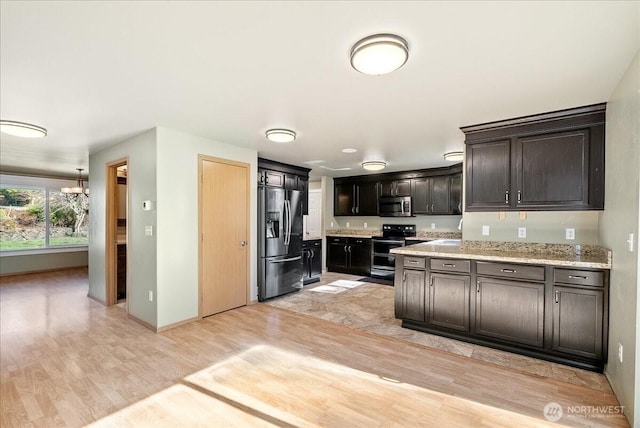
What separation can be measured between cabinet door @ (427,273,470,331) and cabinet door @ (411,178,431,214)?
10.0 feet

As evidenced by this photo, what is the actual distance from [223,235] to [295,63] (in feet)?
9.07

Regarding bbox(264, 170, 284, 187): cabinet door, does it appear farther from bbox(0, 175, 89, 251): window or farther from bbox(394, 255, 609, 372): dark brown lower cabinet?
bbox(0, 175, 89, 251): window

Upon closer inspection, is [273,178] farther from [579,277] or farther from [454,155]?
[579,277]

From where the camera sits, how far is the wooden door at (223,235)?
12.8 feet

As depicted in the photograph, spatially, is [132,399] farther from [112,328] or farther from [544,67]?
[544,67]

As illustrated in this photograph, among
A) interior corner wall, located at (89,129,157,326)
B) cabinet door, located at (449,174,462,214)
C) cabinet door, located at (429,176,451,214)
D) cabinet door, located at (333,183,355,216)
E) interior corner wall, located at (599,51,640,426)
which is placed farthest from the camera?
cabinet door, located at (333,183,355,216)

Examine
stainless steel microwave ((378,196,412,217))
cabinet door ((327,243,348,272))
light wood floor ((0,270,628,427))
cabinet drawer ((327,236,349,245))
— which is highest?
stainless steel microwave ((378,196,412,217))

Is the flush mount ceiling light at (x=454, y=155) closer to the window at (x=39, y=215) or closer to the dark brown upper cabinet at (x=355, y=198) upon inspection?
the dark brown upper cabinet at (x=355, y=198)

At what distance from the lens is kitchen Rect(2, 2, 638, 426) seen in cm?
158

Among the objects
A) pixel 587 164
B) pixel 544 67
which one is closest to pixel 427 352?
pixel 587 164

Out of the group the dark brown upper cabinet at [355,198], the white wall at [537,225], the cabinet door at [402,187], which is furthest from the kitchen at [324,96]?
the dark brown upper cabinet at [355,198]

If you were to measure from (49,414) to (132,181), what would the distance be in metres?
2.57

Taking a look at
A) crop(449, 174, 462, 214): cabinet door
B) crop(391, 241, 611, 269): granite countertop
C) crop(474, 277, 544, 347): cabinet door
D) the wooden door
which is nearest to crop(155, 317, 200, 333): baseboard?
the wooden door

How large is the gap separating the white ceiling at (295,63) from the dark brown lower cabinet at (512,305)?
1531 mm
